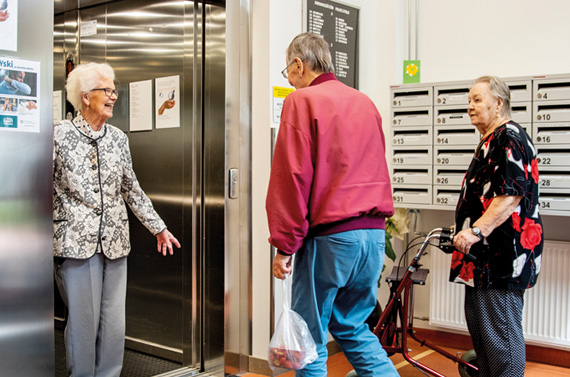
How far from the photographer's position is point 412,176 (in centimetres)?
416

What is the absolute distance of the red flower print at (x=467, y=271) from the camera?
9.97ft

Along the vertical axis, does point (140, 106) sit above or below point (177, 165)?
above

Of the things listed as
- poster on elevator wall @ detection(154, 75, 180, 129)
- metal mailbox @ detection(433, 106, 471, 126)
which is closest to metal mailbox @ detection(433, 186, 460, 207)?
metal mailbox @ detection(433, 106, 471, 126)

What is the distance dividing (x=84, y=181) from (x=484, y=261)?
1.93 meters

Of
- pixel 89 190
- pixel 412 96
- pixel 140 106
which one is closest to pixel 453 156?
pixel 412 96

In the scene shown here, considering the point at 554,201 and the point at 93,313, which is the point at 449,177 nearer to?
the point at 554,201

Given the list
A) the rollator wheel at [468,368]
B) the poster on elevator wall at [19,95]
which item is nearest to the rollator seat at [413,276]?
the rollator wheel at [468,368]

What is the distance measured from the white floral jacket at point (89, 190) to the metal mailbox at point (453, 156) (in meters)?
2.05

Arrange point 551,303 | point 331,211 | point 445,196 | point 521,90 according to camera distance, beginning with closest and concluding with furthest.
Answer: point 331,211, point 521,90, point 551,303, point 445,196

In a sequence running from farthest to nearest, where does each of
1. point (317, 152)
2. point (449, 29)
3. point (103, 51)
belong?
point (449, 29)
point (103, 51)
point (317, 152)

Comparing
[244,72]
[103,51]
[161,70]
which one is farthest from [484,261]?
[103,51]

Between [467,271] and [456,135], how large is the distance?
122 cm

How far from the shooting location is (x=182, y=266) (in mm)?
3691

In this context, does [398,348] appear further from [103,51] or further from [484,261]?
[103,51]
